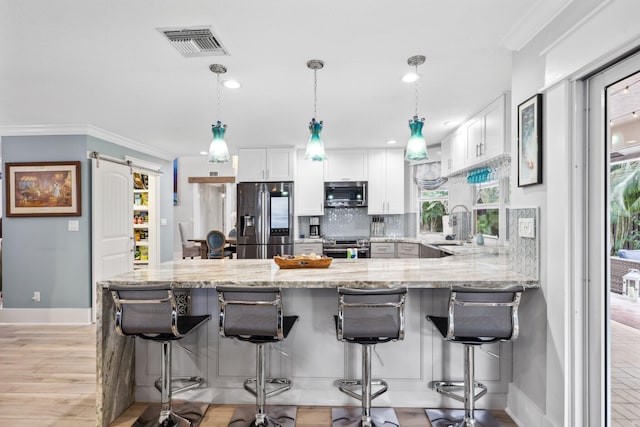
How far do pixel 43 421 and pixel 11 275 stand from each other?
2930 mm

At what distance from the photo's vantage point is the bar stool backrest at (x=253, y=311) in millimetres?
1899

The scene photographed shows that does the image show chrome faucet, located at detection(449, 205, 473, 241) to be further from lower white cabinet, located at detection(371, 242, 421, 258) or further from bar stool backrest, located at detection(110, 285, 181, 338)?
bar stool backrest, located at detection(110, 285, 181, 338)

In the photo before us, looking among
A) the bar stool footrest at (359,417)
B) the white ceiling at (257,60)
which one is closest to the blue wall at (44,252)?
the white ceiling at (257,60)

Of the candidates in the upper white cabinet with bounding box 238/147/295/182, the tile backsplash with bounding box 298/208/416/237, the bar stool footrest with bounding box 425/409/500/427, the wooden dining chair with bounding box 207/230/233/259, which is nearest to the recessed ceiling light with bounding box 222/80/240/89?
the upper white cabinet with bounding box 238/147/295/182

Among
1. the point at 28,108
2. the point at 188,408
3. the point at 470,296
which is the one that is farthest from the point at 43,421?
the point at 28,108

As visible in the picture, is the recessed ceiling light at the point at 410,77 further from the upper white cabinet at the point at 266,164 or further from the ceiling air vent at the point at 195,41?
the upper white cabinet at the point at 266,164

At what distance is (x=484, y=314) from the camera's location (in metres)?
1.89

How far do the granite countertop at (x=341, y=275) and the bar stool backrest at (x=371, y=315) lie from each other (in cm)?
15

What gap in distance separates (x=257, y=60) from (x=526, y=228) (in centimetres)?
204

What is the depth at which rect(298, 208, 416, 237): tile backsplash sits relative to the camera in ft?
19.2

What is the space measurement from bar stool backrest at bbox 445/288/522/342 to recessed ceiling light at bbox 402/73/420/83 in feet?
5.50

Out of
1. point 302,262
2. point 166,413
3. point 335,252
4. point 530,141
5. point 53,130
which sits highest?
point 53,130

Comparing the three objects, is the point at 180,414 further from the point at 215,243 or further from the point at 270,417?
the point at 215,243

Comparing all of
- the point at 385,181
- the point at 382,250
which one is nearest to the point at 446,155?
the point at 385,181
